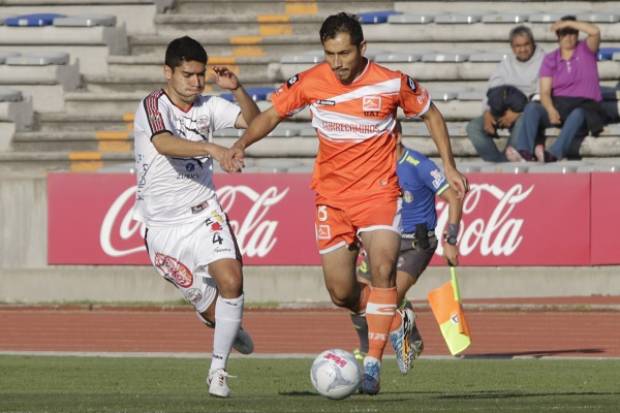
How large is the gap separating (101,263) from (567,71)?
20.9ft

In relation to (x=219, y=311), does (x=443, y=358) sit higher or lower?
lower

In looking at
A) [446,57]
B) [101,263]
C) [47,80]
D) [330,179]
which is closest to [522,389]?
[330,179]

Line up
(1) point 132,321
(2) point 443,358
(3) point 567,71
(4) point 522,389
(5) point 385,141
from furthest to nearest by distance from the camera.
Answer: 1. (3) point 567,71
2. (1) point 132,321
3. (2) point 443,358
4. (4) point 522,389
5. (5) point 385,141

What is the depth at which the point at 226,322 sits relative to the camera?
35.3 ft

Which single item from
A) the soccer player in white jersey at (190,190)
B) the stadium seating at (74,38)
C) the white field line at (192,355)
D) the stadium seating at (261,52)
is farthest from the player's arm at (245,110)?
the stadium seating at (74,38)

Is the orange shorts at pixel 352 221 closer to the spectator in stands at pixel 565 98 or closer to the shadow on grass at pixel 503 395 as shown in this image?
the shadow on grass at pixel 503 395

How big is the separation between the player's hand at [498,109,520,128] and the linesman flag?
751cm

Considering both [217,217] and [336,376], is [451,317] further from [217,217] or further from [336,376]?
[336,376]

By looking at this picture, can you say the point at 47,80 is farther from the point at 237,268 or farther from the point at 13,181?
the point at 237,268

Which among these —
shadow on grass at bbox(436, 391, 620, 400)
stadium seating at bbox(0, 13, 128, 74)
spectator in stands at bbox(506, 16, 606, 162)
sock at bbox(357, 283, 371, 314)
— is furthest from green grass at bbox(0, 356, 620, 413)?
stadium seating at bbox(0, 13, 128, 74)

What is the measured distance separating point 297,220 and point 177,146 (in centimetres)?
964

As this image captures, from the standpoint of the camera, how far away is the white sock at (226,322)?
1070 cm

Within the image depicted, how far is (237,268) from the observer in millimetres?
10812

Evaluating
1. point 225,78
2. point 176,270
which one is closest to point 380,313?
point 176,270
